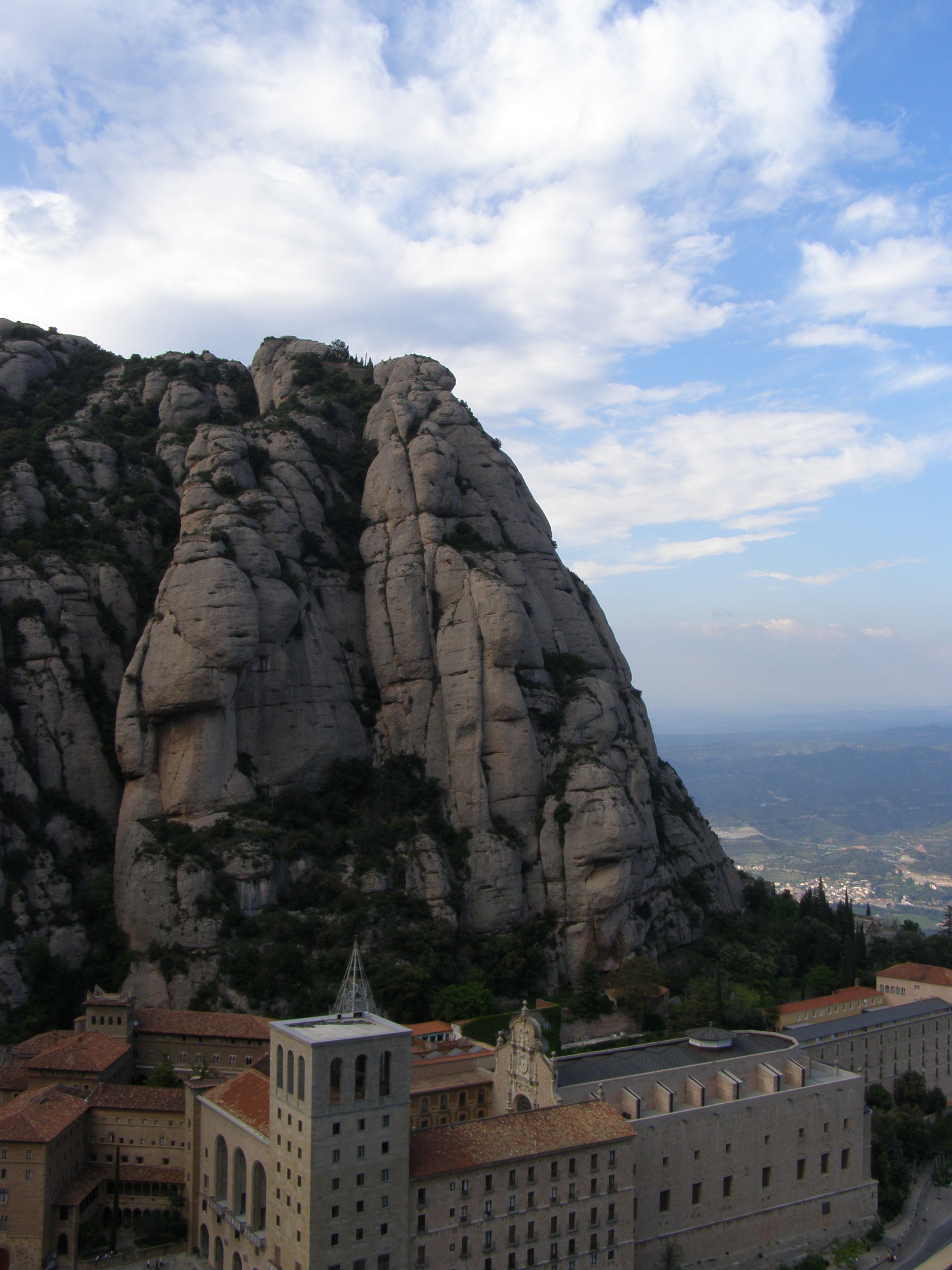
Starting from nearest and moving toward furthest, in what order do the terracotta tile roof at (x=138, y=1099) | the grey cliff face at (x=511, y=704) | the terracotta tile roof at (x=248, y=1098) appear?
the terracotta tile roof at (x=248, y=1098), the terracotta tile roof at (x=138, y=1099), the grey cliff face at (x=511, y=704)

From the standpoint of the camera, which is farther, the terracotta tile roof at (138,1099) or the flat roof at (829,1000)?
the flat roof at (829,1000)

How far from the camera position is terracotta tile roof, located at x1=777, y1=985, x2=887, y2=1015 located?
279 ft

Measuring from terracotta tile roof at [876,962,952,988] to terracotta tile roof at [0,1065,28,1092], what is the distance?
68443 millimetres

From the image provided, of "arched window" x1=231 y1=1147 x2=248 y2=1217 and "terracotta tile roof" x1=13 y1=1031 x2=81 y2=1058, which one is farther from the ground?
"terracotta tile roof" x1=13 y1=1031 x2=81 y2=1058

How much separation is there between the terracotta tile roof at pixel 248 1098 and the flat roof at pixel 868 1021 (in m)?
35.6

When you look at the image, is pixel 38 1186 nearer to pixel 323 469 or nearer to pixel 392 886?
pixel 392 886

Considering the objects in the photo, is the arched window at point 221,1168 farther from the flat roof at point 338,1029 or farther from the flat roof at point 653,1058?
the flat roof at point 653,1058

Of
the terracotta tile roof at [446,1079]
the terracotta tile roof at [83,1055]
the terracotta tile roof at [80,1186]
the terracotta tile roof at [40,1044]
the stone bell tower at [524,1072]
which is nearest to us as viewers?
the terracotta tile roof at [80,1186]

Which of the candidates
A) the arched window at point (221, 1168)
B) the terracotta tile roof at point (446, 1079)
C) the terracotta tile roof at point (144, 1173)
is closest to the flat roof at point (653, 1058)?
the terracotta tile roof at point (446, 1079)

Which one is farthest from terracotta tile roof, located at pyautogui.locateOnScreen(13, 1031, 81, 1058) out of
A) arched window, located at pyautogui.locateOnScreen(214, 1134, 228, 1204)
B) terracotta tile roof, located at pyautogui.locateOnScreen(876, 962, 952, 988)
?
terracotta tile roof, located at pyautogui.locateOnScreen(876, 962, 952, 988)

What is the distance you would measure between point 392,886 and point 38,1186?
36.9 meters

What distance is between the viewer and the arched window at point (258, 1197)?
53000 millimetres

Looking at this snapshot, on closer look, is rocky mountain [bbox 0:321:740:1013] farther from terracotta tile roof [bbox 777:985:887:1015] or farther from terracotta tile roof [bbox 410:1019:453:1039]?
terracotta tile roof [bbox 777:985:887:1015]

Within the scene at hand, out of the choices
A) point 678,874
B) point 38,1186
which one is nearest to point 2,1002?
point 38,1186
